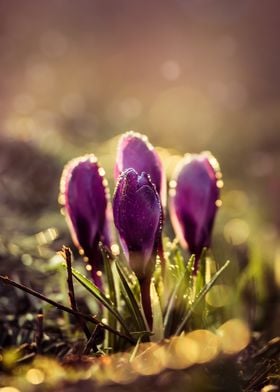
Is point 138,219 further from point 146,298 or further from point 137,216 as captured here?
point 146,298

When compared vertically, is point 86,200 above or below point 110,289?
above

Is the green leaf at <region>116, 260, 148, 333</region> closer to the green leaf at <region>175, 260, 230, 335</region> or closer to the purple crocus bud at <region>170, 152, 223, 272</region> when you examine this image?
the green leaf at <region>175, 260, 230, 335</region>

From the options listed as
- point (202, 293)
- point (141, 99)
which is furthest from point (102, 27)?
point (202, 293)

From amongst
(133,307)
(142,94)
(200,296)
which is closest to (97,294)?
(133,307)

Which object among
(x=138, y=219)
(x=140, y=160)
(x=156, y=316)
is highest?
(x=140, y=160)

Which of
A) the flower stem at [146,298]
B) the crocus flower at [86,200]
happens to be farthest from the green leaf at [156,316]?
the crocus flower at [86,200]

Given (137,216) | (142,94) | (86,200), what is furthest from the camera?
(142,94)

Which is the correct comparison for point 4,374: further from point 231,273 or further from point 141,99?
point 141,99

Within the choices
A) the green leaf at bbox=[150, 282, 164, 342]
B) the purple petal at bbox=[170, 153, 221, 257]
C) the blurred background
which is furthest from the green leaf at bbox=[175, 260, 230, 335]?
the blurred background
